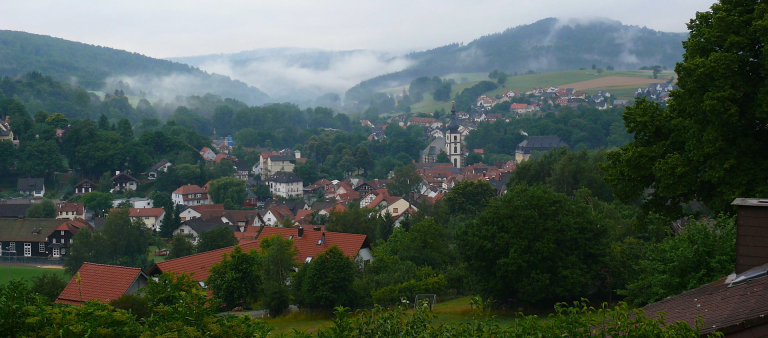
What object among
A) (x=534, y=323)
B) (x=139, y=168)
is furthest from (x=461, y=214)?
(x=139, y=168)

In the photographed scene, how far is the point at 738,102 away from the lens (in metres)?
10.8

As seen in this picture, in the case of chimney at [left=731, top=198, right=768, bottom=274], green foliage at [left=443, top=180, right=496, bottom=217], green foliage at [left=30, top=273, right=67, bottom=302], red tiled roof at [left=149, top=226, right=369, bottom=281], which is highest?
chimney at [left=731, top=198, right=768, bottom=274]

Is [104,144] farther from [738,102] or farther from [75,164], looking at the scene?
[738,102]

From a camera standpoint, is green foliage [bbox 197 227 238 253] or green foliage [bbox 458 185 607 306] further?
green foliage [bbox 197 227 238 253]

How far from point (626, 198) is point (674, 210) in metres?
0.79

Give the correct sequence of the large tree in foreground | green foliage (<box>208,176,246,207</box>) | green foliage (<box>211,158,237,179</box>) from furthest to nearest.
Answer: green foliage (<box>211,158,237,179</box>) → green foliage (<box>208,176,246,207</box>) → the large tree in foreground

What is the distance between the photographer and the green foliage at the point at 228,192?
69.6 meters

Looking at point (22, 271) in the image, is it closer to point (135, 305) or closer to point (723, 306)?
point (135, 305)

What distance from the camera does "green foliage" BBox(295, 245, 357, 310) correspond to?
60.7 ft

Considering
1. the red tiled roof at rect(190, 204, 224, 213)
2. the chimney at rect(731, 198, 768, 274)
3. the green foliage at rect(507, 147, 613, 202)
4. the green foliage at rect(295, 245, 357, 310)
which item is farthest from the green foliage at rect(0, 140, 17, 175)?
the chimney at rect(731, 198, 768, 274)

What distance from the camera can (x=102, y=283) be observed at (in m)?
19.5

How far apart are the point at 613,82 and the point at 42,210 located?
162516 millimetres

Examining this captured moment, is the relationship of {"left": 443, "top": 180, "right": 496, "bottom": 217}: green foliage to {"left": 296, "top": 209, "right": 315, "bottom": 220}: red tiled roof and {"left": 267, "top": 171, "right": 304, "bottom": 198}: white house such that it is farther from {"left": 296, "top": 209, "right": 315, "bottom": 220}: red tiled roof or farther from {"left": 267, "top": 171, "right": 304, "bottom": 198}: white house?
{"left": 267, "top": 171, "right": 304, "bottom": 198}: white house

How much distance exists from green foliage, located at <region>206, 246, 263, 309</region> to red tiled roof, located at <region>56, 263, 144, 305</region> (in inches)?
83.3
